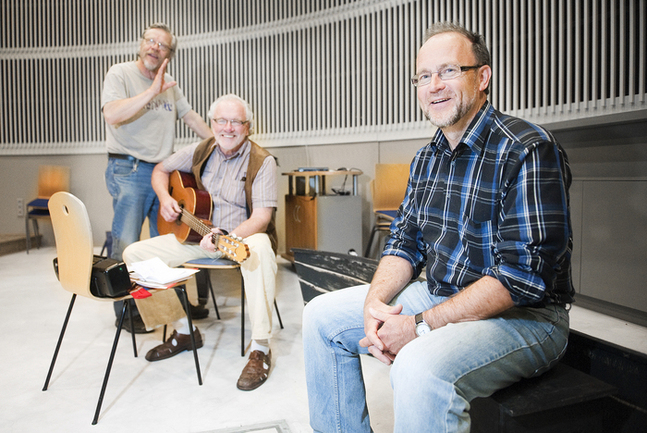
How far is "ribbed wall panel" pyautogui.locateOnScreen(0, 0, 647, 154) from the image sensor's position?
12.2 ft

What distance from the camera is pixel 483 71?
4.75 ft

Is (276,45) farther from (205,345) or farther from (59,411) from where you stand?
(59,411)

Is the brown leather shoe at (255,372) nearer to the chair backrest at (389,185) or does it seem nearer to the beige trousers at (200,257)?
Answer: the beige trousers at (200,257)

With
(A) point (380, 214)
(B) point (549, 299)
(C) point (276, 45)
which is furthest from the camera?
(C) point (276, 45)

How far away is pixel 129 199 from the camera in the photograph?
10.0 feet

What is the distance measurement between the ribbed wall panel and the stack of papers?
3200mm

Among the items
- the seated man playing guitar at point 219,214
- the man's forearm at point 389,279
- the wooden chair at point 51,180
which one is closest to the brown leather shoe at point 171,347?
the seated man playing guitar at point 219,214

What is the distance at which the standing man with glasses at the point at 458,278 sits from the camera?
113 cm

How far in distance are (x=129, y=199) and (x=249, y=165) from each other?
0.88 metres

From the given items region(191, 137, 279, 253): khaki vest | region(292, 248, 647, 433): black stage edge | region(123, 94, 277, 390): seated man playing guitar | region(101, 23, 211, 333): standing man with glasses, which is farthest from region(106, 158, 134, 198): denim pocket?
region(292, 248, 647, 433): black stage edge

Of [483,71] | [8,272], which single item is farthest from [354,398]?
[8,272]

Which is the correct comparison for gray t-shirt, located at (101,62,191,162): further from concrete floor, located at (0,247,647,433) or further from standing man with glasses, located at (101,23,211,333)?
concrete floor, located at (0,247,647,433)

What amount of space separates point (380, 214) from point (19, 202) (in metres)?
5.22

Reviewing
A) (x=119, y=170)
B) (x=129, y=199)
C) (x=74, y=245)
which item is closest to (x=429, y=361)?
(x=74, y=245)
